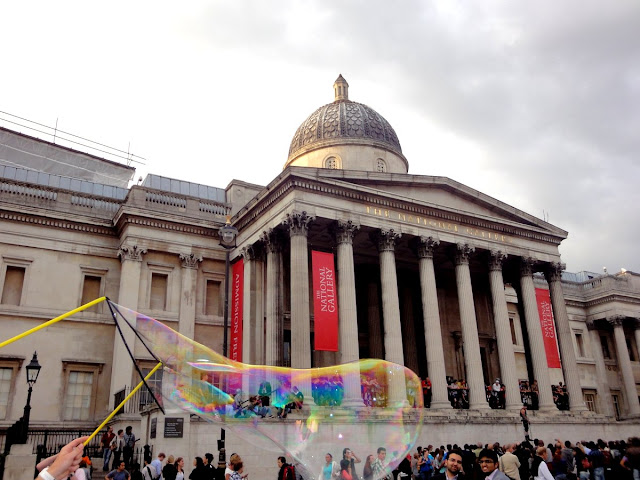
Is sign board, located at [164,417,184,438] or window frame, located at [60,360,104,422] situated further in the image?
window frame, located at [60,360,104,422]

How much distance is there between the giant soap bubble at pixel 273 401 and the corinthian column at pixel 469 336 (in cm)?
1592

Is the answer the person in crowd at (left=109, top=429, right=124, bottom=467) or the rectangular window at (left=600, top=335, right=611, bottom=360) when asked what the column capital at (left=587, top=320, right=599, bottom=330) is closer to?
the rectangular window at (left=600, top=335, right=611, bottom=360)

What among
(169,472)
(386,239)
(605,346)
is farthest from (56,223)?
(605,346)

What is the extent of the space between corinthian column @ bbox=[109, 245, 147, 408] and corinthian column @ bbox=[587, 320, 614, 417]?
3537 cm

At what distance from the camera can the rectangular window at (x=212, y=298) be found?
2830 cm

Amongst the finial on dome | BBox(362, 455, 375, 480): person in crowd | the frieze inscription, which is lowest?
BBox(362, 455, 375, 480): person in crowd

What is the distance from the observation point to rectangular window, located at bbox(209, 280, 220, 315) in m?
28.3

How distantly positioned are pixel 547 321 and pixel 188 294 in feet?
61.2

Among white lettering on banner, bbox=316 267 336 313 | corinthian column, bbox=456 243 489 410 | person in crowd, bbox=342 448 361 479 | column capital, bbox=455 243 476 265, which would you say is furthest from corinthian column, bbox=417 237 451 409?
person in crowd, bbox=342 448 361 479

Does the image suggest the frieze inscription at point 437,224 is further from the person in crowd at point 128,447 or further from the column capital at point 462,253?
the person in crowd at point 128,447

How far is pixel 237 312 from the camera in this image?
26.3m

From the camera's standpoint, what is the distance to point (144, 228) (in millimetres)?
27062

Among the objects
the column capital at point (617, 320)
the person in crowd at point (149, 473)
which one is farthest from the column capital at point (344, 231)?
the column capital at point (617, 320)

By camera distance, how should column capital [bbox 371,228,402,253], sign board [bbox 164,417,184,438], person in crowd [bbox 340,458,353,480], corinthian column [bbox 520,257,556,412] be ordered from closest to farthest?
person in crowd [bbox 340,458,353,480]
sign board [bbox 164,417,184,438]
column capital [bbox 371,228,402,253]
corinthian column [bbox 520,257,556,412]
